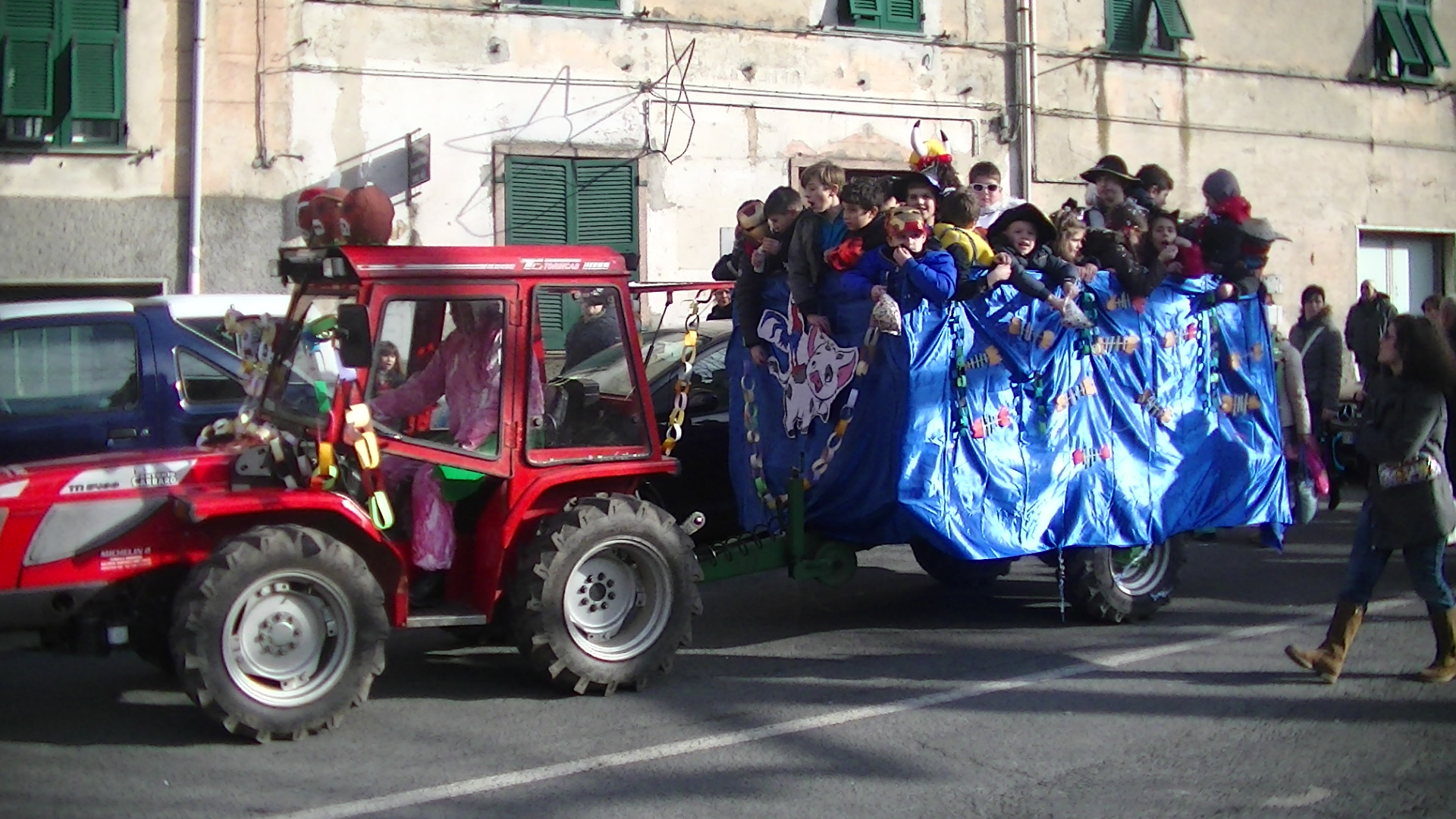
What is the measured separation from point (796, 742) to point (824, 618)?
2.55m

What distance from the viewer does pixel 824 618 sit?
8398 millimetres

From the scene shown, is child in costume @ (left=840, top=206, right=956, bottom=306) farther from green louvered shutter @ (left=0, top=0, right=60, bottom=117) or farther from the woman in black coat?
green louvered shutter @ (left=0, top=0, right=60, bottom=117)

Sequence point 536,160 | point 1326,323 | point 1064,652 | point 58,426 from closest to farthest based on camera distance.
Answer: point 1064,652, point 58,426, point 1326,323, point 536,160

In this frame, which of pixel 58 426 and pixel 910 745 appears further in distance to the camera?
pixel 58 426

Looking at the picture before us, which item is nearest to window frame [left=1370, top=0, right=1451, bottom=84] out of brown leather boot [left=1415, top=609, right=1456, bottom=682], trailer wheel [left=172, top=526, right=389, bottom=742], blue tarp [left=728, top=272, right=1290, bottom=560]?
blue tarp [left=728, top=272, right=1290, bottom=560]

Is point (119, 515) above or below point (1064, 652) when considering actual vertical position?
above

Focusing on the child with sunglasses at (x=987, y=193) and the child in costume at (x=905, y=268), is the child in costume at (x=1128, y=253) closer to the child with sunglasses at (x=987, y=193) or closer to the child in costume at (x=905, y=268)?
the child with sunglasses at (x=987, y=193)

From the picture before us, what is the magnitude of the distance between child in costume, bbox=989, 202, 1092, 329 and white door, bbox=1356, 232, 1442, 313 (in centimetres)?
1454

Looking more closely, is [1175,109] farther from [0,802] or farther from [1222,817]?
[0,802]

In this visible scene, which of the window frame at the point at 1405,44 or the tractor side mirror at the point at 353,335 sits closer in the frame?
the tractor side mirror at the point at 353,335

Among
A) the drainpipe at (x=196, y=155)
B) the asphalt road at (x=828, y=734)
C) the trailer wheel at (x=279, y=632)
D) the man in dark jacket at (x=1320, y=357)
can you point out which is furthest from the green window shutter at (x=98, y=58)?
the man in dark jacket at (x=1320, y=357)

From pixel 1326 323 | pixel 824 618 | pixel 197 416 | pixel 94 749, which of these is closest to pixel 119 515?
pixel 94 749

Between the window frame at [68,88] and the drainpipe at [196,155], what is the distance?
0.66m

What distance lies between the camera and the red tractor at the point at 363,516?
5.56 m
